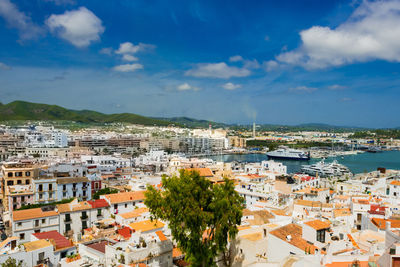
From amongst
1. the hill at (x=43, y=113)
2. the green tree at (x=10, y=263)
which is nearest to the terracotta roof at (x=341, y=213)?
the green tree at (x=10, y=263)

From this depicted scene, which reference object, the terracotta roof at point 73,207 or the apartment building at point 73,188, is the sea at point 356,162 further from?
the terracotta roof at point 73,207

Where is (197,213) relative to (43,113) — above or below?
below

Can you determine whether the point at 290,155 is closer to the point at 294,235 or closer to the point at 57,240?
the point at 294,235

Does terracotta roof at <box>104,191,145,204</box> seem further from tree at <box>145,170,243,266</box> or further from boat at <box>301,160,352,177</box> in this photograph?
boat at <box>301,160,352,177</box>

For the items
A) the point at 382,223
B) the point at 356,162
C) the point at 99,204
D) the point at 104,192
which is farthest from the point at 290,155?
the point at 382,223

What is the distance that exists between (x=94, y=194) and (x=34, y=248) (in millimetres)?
13272

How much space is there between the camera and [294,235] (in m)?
10.2

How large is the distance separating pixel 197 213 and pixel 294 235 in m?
3.62

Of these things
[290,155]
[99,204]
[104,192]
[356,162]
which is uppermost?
[99,204]

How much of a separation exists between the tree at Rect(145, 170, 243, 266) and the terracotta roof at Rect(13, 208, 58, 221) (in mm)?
9458

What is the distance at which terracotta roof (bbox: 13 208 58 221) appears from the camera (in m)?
15.3

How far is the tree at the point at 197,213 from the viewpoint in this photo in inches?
337

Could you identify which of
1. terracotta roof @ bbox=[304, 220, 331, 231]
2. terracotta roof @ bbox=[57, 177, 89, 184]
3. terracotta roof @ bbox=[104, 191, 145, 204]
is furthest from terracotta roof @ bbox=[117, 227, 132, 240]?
terracotta roof @ bbox=[57, 177, 89, 184]

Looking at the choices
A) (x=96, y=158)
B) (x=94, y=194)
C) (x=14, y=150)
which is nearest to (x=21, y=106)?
(x=14, y=150)
